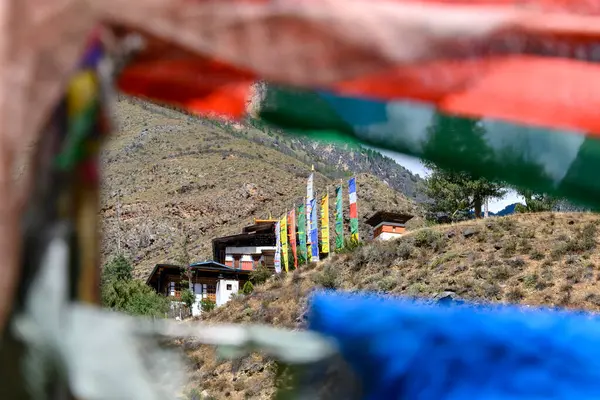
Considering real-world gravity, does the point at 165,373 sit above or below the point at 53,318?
below

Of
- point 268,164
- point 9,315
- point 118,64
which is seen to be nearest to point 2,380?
point 9,315

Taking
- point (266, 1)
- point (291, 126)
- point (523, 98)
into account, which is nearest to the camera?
point (266, 1)

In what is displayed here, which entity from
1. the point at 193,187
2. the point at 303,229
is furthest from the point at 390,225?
the point at 193,187

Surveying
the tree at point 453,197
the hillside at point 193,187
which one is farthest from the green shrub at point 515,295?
the hillside at point 193,187

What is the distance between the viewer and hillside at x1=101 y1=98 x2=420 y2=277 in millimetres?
66188

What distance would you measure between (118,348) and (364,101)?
0.62 meters

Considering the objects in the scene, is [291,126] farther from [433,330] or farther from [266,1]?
[433,330]

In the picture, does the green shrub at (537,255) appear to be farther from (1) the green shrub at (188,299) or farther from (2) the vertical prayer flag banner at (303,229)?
(1) the green shrub at (188,299)

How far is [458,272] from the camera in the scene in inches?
883

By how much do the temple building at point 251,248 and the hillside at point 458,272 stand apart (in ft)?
45.3

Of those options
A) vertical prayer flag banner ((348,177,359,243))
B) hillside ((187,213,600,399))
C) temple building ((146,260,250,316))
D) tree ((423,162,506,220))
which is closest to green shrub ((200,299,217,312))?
temple building ((146,260,250,316))

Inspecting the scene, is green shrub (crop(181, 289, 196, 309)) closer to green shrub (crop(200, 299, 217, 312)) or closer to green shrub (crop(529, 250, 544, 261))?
green shrub (crop(200, 299, 217, 312))

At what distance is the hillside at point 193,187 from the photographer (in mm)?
66188

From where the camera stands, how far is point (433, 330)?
4.57 ft
